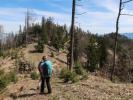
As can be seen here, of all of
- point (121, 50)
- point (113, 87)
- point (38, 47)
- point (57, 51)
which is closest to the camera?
point (113, 87)

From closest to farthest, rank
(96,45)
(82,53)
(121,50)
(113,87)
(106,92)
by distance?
(106,92) < (113,87) < (96,45) < (82,53) < (121,50)

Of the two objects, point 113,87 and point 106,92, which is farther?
point 113,87

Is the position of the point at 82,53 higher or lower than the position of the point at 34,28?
lower

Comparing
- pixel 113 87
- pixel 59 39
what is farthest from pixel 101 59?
pixel 113 87

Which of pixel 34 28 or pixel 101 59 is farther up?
pixel 34 28

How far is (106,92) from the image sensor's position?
18.4 m

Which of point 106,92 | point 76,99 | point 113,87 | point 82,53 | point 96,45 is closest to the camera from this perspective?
point 76,99

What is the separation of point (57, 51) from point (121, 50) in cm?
3432

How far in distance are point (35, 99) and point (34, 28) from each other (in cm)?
9071

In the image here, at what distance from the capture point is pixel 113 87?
19.9 m

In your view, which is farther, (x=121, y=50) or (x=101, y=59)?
(x=121, y=50)

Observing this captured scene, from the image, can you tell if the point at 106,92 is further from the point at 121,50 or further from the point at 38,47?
the point at 121,50

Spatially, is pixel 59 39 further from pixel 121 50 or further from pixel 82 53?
pixel 121 50

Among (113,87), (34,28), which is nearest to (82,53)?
(34,28)
